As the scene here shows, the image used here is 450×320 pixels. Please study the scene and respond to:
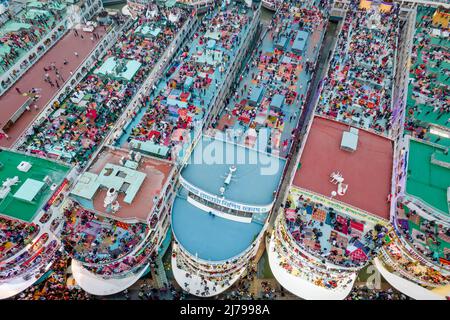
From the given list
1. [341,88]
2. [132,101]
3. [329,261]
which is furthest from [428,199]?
[132,101]

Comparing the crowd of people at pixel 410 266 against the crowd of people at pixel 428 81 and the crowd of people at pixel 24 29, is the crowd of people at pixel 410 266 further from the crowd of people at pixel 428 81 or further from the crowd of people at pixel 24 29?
the crowd of people at pixel 24 29

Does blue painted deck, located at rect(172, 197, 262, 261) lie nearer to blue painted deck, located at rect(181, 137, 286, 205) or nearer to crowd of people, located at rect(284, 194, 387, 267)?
blue painted deck, located at rect(181, 137, 286, 205)

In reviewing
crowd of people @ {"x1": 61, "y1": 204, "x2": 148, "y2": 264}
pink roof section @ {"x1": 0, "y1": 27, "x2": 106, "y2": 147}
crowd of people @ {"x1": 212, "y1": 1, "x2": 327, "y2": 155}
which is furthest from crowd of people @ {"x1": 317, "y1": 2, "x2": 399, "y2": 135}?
pink roof section @ {"x1": 0, "y1": 27, "x2": 106, "y2": 147}

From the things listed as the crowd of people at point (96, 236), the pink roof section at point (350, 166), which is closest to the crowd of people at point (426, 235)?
the pink roof section at point (350, 166)

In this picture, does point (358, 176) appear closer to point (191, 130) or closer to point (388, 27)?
point (191, 130)

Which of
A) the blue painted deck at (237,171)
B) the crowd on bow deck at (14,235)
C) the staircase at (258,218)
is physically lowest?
the crowd on bow deck at (14,235)

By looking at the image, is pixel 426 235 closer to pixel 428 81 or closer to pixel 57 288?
pixel 428 81
